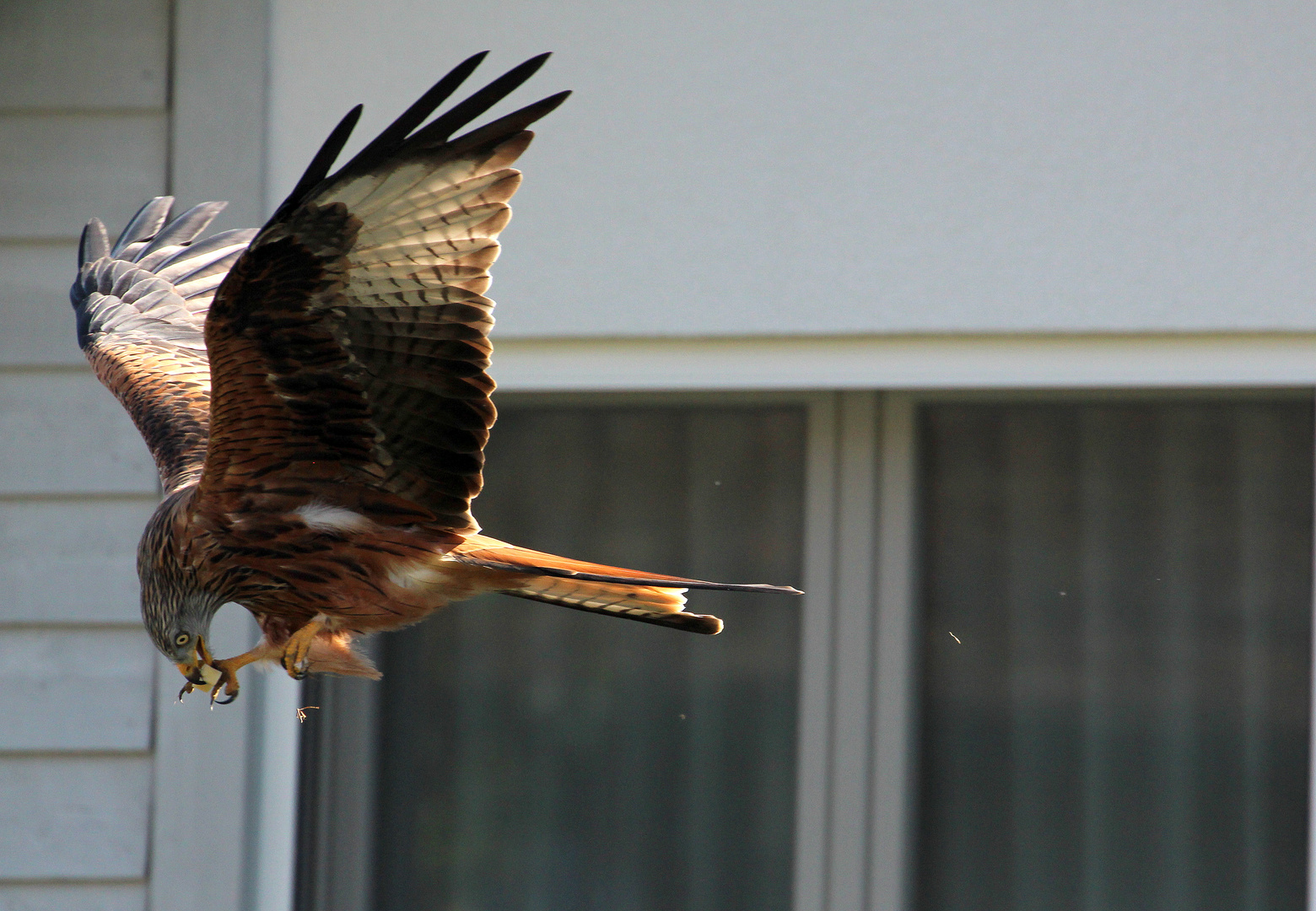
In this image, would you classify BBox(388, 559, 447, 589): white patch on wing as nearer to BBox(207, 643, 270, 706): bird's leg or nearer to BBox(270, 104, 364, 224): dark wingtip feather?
BBox(207, 643, 270, 706): bird's leg

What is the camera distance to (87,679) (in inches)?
100

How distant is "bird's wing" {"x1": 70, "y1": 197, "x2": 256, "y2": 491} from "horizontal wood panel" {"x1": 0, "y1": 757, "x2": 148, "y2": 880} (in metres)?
0.84

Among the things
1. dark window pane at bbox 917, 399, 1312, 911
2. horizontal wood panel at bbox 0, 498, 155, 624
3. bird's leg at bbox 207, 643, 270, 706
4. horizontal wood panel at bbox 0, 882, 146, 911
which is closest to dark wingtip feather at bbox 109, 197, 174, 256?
horizontal wood panel at bbox 0, 498, 155, 624

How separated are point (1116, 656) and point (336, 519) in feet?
4.99

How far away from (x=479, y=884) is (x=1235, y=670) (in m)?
1.40

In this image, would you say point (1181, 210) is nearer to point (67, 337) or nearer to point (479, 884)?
point (479, 884)

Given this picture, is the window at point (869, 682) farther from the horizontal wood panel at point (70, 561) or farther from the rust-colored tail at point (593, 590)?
the rust-colored tail at point (593, 590)

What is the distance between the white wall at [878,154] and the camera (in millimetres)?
2264

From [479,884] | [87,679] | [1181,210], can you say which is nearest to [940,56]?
[1181,210]

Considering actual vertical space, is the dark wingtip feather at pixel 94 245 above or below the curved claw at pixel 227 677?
above

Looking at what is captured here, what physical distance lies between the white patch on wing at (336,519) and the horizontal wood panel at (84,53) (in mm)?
1460

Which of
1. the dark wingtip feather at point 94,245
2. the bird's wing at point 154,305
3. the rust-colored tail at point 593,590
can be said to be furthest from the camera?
the dark wingtip feather at point 94,245

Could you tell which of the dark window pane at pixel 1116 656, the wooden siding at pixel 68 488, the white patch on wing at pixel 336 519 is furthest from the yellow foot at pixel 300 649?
the dark window pane at pixel 1116 656

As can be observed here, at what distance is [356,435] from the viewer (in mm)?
1399
